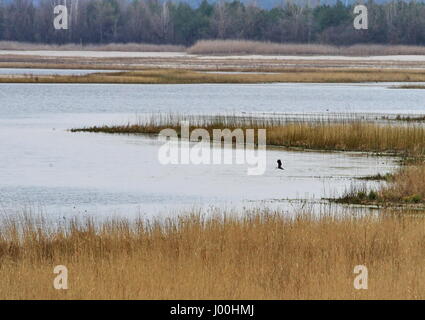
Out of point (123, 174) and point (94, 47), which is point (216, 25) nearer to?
point (94, 47)

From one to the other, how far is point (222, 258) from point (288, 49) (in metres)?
110

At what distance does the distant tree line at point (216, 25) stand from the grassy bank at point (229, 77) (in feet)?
90.6

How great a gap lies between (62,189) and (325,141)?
12.3 meters

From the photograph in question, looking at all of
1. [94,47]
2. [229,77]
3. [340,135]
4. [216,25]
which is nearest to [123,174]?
[340,135]

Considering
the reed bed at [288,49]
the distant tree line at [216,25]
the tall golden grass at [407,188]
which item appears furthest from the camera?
the distant tree line at [216,25]

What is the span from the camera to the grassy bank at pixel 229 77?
78.1m

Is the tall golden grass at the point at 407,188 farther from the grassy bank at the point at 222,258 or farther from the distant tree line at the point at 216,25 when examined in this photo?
the distant tree line at the point at 216,25

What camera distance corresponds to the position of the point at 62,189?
22.9m

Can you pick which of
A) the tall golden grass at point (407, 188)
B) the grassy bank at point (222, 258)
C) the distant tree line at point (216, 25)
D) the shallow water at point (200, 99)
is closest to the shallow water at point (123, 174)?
the tall golden grass at point (407, 188)

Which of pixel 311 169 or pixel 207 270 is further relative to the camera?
pixel 311 169

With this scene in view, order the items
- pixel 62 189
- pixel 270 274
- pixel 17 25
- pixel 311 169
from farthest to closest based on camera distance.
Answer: pixel 17 25
pixel 311 169
pixel 62 189
pixel 270 274
